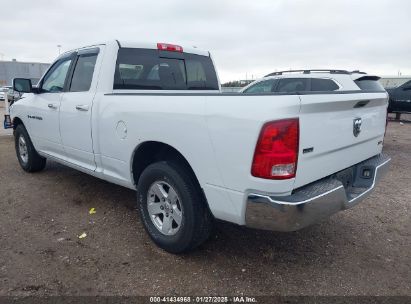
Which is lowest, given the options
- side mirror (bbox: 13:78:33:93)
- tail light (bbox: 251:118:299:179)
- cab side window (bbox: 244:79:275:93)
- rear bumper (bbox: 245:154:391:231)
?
rear bumper (bbox: 245:154:391:231)

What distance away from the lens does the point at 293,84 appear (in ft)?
28.4

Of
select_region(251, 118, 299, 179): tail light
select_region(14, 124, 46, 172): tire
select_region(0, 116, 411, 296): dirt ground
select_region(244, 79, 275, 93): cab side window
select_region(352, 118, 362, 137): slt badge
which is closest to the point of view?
select_region(251, 118, 299, 179): tail light

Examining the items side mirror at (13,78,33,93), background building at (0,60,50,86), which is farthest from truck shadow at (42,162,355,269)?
background building at (0,60,50,86)

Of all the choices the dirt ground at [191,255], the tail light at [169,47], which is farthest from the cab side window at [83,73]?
the dirt ground at [191,255]

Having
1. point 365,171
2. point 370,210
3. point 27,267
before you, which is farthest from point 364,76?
point 27,267

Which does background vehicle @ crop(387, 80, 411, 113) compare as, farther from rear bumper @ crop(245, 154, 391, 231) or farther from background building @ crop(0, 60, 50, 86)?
background building @ crop(0, 60, 50, 86)

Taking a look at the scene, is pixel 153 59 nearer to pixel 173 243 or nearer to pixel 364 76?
pixel 173 243

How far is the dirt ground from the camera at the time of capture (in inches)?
107

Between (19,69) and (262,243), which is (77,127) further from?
(19,69)

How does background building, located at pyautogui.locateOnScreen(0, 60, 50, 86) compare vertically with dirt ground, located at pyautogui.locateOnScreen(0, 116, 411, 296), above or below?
above

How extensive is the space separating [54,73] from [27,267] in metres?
2.89

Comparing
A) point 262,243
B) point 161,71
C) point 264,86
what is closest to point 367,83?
point 264,86

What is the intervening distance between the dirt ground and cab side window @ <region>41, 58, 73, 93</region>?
1.47 meters

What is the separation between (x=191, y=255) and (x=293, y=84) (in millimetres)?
6536
